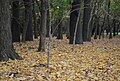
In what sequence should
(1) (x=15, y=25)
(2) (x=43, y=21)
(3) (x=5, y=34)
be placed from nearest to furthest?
(3) (x=5, y=34) → (2) (x=43, y=21) → (1) (x=15, y=25)

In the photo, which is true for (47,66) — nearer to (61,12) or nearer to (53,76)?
(53,76)

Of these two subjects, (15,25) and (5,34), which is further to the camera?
(15,25)

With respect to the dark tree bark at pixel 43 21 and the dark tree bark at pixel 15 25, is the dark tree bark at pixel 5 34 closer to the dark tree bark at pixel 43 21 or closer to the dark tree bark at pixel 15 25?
the dark tree bark at pixel 43 21

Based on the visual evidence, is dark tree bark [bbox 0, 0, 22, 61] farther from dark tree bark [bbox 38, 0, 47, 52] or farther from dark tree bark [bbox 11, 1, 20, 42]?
dark tree bark [bbox 11, 1, 20, 42]

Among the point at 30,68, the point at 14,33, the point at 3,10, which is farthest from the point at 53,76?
the point at 14,33

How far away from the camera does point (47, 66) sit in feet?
30.1

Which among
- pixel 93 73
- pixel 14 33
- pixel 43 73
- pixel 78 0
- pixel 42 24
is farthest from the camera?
pixel 14 33

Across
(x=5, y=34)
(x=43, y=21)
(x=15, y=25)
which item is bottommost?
(x=5, y=34)

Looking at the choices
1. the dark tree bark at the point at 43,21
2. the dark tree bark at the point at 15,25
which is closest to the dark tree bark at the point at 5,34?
the dark tree bark at the point at 43,21

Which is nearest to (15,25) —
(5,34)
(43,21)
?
(43,21)

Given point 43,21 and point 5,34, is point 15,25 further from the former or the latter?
point 5,34

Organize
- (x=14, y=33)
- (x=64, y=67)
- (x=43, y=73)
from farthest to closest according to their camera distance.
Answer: (x=14, y=33), (x=64, y=67), (x=43, y=73)

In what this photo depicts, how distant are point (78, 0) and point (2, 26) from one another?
989 centimetres

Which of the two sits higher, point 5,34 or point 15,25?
point 15,25
